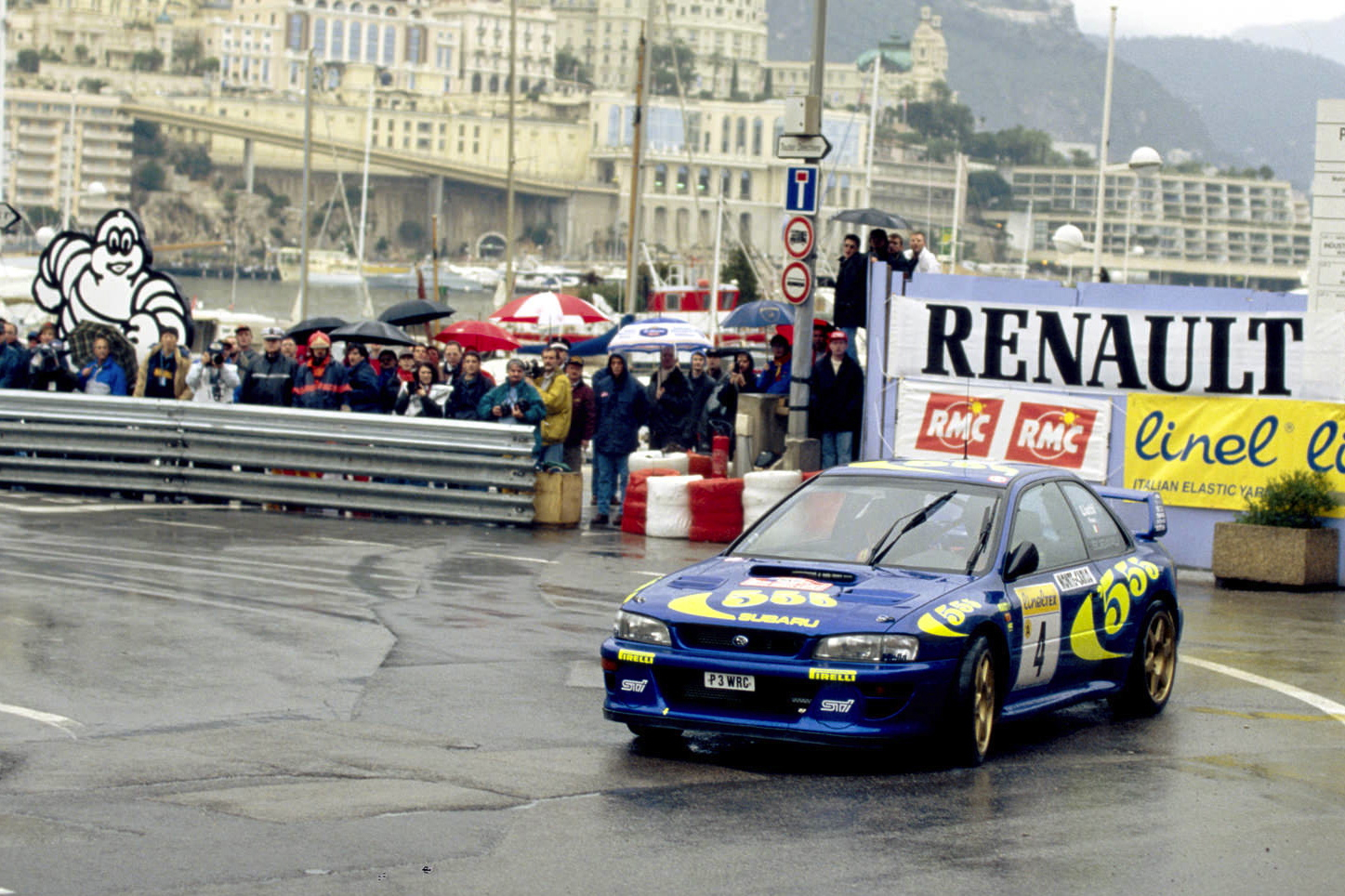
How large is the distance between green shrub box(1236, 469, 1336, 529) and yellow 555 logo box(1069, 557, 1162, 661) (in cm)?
615

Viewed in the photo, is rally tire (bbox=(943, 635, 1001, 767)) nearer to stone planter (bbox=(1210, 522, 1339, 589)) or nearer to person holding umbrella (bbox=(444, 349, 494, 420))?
stone planter (bbox=(1210, 522, 1339, 589))

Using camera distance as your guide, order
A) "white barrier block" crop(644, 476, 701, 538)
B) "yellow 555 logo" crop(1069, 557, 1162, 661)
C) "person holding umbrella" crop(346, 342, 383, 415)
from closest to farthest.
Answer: "yellow 555 logo" crop(1069, 557, 1162, 661), "white barrier block" crop(644, 476, 701, 538), "person holding umbrella" crop(346, 342, 383, 415)

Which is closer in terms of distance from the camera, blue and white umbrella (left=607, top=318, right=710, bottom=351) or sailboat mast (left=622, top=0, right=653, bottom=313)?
blue and white umbrella (left=607, top=318, right=710, bottom=351)

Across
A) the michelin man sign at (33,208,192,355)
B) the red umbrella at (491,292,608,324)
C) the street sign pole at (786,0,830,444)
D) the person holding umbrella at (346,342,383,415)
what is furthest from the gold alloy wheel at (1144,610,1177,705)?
the red umbrella at (491,292,608,324)

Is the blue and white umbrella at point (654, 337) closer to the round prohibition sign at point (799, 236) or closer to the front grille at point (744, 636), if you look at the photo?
the round prohibition sign at point (799, 236)

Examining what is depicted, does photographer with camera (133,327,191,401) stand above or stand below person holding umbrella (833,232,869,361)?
below

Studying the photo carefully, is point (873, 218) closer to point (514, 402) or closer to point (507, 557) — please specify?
point (514, 402)

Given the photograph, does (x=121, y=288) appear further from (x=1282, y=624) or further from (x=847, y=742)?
(x=847, y=742)

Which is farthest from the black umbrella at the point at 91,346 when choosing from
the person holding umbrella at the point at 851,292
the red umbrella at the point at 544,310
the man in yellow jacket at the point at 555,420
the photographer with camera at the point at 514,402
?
the person holding umbrella at the point at 851,292

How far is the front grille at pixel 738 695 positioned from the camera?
7.87 metres

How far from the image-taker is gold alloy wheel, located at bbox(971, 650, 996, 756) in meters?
8.12

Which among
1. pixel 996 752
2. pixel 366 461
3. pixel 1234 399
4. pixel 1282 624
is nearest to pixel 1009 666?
pixel 996 752

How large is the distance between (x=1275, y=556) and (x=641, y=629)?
887 cm

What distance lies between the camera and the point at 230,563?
566 inches
